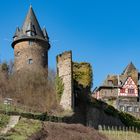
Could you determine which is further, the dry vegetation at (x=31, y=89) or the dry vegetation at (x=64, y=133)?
the dry vegetation at (x=31, y=89)

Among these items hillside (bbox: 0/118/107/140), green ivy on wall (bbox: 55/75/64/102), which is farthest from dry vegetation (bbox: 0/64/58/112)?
hillside (bbox: 0/118/107/140)

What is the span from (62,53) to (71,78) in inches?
114

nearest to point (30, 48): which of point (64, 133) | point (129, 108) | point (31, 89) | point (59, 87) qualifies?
point (31, 89)

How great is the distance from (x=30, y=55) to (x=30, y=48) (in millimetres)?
869

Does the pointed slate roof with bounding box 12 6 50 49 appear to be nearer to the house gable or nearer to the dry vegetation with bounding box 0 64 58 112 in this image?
the dry vegetation with bounding box 0 64 58 112

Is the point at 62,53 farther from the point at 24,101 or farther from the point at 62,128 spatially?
the point at 62,128

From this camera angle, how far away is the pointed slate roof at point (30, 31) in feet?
191

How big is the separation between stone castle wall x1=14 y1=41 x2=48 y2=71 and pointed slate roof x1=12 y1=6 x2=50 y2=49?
0.60m

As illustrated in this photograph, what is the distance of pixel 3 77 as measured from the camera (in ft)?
168

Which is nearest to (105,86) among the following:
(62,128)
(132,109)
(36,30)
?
(132,109)

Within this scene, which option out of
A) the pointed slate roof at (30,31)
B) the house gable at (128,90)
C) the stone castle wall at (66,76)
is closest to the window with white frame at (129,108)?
the house gable at (128,90)

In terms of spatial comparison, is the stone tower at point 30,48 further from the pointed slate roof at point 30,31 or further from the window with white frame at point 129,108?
the window with white frame at point 129,108

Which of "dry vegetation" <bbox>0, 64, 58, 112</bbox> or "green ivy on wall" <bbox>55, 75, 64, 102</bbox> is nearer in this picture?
"dry vegetation" <bbox>0, 64, 58, 112</bbox>

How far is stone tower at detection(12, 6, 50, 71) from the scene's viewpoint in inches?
2250
